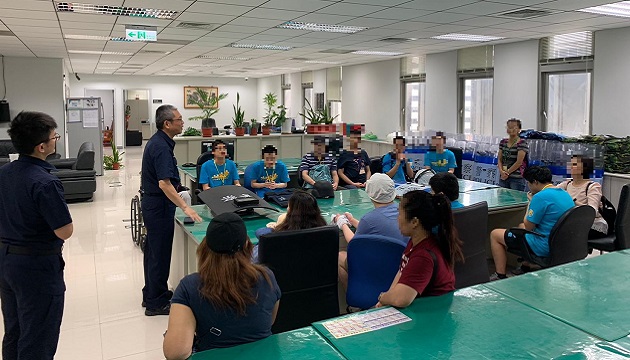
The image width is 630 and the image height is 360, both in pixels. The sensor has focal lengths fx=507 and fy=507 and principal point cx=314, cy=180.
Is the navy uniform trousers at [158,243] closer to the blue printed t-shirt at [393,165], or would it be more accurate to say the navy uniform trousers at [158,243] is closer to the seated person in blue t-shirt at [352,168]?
the seated person in blue t-shirt at [352,168]

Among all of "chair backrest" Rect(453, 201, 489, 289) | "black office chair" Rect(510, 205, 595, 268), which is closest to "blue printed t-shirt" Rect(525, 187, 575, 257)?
"black office chair" Rect(510, 205, 595, 268)

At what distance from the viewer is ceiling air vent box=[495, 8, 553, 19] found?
234 inches

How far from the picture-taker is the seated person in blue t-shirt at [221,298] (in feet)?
5.89

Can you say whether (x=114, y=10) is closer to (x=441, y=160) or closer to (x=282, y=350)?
(x=441, y=160)

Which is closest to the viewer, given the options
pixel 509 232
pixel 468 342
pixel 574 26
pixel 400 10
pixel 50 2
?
pixel 468 342

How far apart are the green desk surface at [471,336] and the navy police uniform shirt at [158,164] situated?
2262 millimetres

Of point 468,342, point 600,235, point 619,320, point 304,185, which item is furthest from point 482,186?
point 468,342

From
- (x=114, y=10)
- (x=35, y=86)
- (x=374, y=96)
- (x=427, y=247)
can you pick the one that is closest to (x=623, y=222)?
(x=427, y=247)

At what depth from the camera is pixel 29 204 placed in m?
2.47

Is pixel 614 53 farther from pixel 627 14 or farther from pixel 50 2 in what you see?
pixel 50 2

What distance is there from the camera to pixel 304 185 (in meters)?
6.15

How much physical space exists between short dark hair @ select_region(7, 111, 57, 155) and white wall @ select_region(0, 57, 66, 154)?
396 inches

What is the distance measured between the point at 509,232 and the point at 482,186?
59.0 inches

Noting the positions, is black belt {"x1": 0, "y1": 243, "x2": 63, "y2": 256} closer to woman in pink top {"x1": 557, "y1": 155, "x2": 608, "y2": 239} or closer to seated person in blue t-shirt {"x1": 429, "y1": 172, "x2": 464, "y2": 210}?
seated person in blue t-shirt {"x1": 429, "y1": 172, "x2": 464, "y2": 210}
